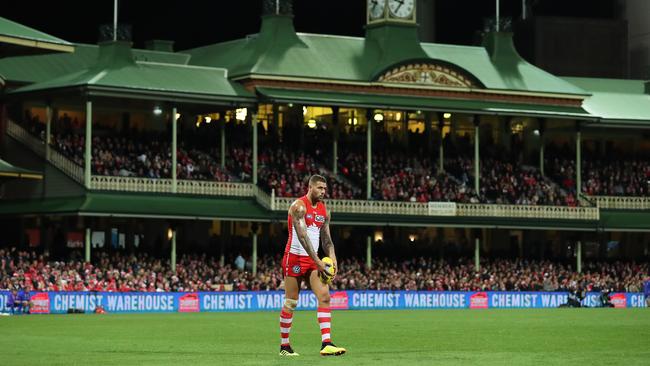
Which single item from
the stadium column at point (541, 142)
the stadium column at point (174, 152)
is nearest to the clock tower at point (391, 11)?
the stadium column at point (541, 142)

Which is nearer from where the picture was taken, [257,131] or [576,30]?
[257,131]

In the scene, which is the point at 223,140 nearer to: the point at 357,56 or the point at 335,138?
the point at 335,138

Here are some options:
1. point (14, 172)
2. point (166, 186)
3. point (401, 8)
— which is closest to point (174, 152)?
point (166, 186)

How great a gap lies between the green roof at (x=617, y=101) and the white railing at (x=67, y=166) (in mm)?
27243

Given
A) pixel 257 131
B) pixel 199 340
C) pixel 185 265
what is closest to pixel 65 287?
pixel 185 265

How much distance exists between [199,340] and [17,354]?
5479 mm

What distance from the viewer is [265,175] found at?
207 ft

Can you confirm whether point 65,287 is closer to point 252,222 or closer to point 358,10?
point 252,222

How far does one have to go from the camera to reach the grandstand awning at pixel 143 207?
57.0 metres

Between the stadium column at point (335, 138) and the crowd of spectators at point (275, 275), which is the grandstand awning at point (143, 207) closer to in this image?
the crowd of spectators at point (275, 275)

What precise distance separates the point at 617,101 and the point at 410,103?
15095 mm

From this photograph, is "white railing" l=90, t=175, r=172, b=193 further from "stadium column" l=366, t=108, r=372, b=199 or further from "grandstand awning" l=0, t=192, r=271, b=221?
"stadium column" l=366, t=108, r=372, b=199

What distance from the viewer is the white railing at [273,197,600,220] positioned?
63.0 metres

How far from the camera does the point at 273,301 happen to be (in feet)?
174
